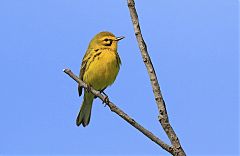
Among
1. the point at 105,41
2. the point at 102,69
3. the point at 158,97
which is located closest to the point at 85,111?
the point at 102,69

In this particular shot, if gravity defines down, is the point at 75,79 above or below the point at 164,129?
above

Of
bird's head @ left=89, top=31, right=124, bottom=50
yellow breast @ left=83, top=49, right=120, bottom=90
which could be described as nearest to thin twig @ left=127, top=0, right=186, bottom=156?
yellow breast @ left=83, top=49, right=120, bottom=90

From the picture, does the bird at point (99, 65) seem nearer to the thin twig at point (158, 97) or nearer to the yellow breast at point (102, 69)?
the yellow breast at point (102, 69)

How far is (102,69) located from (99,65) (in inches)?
3.2

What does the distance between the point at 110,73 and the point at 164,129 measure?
423cm

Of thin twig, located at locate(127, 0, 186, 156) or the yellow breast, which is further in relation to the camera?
the yellow breast

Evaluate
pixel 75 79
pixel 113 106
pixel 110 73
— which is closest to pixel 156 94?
pixel 113 106

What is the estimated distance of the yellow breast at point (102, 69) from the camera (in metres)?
6.48

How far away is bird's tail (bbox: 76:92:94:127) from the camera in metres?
6.76

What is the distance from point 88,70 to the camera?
6617 mm

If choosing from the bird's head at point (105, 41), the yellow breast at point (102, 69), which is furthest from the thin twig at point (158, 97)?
the bird's head at point (105, 41)

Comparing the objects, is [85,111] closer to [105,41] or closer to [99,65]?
[99,65]

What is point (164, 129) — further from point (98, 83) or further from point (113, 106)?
point (98, 83)

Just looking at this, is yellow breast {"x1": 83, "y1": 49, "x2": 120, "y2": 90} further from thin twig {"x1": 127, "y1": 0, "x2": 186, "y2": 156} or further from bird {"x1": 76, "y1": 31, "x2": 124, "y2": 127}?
thin twig {"x1": 127, "y1": 0, "x2": 186, "y2": 156}
